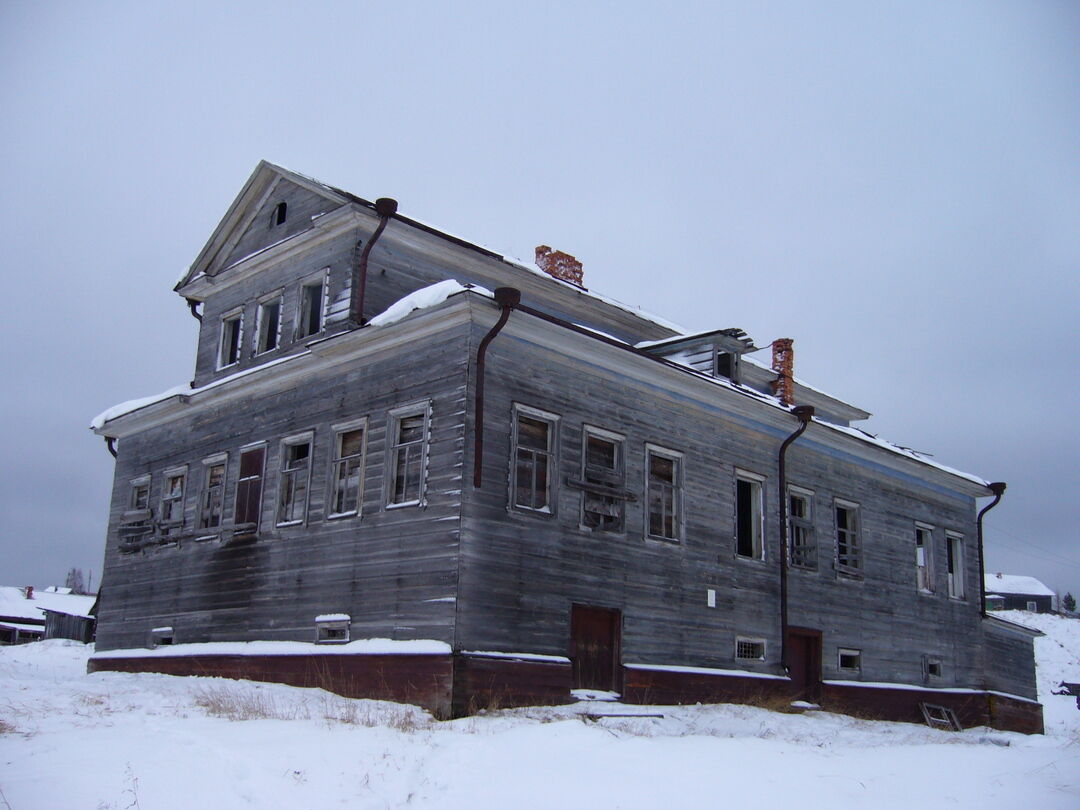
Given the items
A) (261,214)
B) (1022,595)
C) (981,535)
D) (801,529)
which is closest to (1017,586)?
(1022,595)

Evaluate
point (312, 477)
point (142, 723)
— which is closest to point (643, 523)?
point (312, 477)

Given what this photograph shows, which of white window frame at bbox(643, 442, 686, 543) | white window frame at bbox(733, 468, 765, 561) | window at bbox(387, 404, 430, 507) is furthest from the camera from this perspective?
white window frame at bbox(733, 468, 765, 561)

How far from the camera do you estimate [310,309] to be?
22438mm

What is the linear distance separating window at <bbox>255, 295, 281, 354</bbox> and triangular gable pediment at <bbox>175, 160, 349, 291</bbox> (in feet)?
4.76

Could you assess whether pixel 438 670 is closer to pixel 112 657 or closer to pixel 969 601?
pixel 112 657

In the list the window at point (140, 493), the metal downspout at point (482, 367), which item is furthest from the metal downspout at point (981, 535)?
the window at point (140, 493)

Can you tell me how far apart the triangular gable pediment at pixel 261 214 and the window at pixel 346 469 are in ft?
17.4

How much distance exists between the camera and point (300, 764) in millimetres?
11602

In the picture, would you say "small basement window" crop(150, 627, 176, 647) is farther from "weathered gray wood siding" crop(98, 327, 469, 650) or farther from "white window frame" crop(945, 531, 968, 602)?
"white window frame" crop(945, 531, 968, 602)

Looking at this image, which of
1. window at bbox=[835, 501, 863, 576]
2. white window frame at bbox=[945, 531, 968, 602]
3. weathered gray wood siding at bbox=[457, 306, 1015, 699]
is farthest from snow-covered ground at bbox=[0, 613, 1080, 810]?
white window frame at bbox=[945, 531, 968, 602]

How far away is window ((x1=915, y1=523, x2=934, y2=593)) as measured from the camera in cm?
2834

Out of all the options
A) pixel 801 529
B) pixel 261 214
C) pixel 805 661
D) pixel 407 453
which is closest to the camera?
pixel 407 453

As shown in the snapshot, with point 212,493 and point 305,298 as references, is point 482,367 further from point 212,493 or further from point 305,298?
point 212,493

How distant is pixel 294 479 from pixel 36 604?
53.1 m
